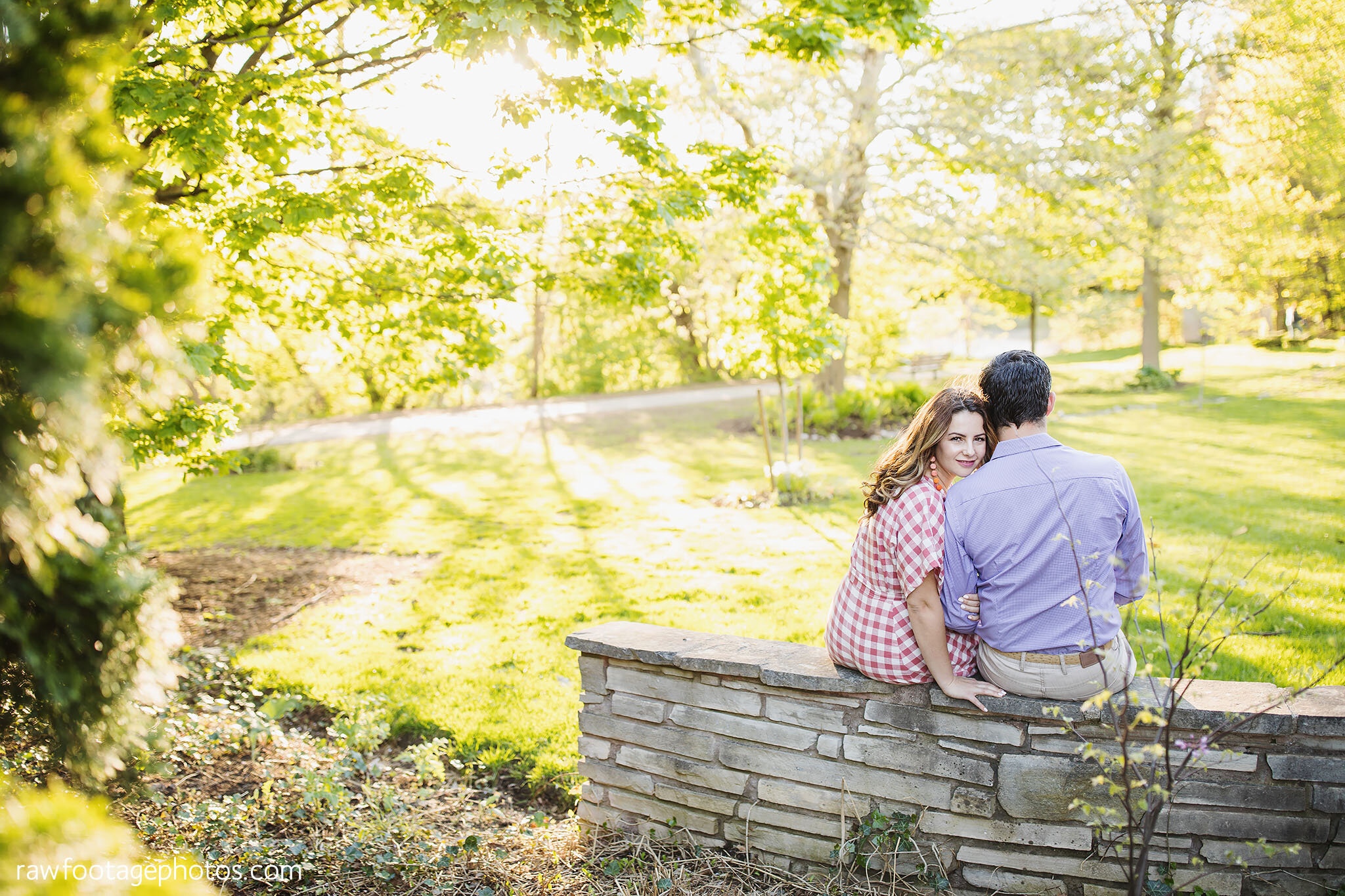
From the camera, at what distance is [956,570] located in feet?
8.95

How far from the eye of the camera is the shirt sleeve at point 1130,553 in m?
2.61

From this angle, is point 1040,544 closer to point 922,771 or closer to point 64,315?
point 922,771

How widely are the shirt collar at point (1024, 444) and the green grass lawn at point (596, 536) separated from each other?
74 centimetres

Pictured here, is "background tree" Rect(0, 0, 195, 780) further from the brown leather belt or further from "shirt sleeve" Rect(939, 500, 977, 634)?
the brown leather belt

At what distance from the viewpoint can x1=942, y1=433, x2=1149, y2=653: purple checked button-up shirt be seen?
2576 mm

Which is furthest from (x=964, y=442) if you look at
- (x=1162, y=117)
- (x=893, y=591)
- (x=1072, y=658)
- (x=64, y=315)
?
(x=1162, y=117)

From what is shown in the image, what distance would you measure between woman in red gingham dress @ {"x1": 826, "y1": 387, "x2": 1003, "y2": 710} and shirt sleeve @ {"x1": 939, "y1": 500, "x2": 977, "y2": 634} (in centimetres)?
5

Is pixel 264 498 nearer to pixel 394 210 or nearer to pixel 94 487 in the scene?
pixel 394 210

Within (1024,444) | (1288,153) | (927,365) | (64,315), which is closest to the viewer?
(64,315)

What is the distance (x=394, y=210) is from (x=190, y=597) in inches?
153

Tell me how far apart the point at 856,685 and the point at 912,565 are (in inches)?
19.5

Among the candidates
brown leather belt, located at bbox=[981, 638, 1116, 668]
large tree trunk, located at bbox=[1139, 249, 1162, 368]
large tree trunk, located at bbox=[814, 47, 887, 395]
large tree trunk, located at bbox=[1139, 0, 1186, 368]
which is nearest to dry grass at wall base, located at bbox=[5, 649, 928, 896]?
brown leather belt, located at bbox=[981, 638, 1116, 668]

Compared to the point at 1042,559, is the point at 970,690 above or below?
below

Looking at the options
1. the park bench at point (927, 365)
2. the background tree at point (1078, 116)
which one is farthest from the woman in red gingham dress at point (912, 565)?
the park bench at point (927, 365)
